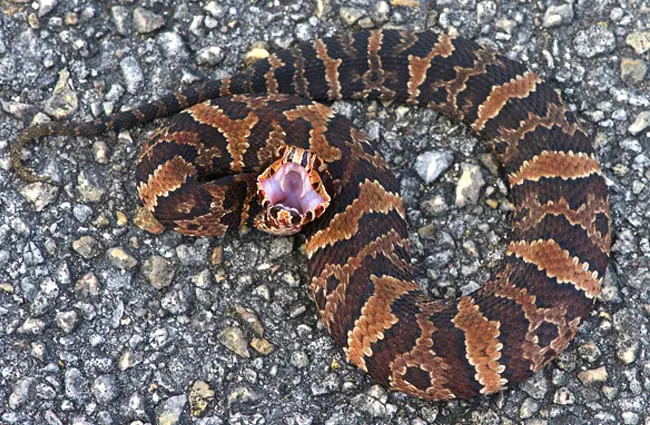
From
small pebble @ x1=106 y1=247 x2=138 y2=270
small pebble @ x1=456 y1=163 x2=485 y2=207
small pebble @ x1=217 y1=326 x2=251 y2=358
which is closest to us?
small pebble @ x1=217 y1=326 x2=251 y2=358

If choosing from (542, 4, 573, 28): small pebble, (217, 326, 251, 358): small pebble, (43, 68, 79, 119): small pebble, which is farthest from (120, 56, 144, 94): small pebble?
(542, 4, 573, 28): small pebble

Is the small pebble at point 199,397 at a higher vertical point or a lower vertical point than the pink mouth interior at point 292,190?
lower

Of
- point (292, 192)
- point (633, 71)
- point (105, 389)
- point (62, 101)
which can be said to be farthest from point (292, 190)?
point (633, 71)

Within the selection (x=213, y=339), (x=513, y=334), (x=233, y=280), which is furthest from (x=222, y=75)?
(x=513, y=334)

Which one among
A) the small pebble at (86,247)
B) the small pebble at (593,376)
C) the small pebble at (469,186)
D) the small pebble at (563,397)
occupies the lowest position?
the small pebble at (563,397)

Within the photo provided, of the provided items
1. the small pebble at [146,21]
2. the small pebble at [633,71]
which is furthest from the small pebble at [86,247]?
the small pebble at [633,71]

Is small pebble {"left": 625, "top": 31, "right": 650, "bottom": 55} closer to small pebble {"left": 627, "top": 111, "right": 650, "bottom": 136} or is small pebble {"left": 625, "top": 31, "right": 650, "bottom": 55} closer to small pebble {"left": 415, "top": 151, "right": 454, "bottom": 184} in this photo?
small pebble {"left": 627, "top": 111, "right": 650, "bottom": 136}

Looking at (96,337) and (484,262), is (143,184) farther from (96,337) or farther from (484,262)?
(484,262)

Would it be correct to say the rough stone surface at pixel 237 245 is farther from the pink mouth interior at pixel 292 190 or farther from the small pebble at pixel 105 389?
the pink mouth interior at pixel 292 190
